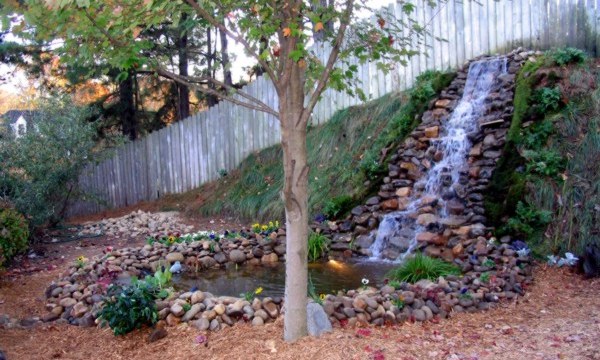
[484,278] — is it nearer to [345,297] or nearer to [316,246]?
[345,297]

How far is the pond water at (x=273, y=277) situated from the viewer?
5623mm

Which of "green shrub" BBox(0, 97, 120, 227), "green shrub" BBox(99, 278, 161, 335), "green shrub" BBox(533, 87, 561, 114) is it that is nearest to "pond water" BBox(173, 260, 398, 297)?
"green shrub" BBox(99, 278, 161, 335)

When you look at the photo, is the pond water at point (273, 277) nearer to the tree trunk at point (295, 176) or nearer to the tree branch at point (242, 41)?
the tree trunk at point (295, 176)

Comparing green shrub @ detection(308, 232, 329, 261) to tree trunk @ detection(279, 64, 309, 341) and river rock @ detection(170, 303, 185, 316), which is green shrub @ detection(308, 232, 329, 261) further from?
tree trunk @ detection(279, 64, 309, 341)

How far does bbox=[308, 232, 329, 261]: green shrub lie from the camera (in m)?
7.00

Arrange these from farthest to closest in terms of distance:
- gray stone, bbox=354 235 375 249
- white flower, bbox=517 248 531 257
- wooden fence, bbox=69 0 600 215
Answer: wooden fence, bbox=69 0 600 215 → gray stone, bbox=354 235 375 249 → white flower, bbox=517 248 531 257

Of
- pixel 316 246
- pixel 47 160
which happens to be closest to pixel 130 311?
pixel 316 246

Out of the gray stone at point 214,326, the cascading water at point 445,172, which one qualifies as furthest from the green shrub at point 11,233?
the cascading water at point 445,172

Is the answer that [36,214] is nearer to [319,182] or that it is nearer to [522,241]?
[319,182]

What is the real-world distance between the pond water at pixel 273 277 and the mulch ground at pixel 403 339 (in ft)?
4.70

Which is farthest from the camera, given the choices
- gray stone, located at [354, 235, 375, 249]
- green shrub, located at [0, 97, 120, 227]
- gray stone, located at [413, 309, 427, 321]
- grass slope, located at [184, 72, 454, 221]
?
grass slope, located at [184, 72, 454, 221]

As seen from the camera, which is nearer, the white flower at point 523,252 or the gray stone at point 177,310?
the gray stone at point 177,310

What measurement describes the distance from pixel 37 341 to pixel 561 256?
15.7 feet

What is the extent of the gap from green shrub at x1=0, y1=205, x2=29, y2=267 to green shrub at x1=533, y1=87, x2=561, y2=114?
6459 mm
